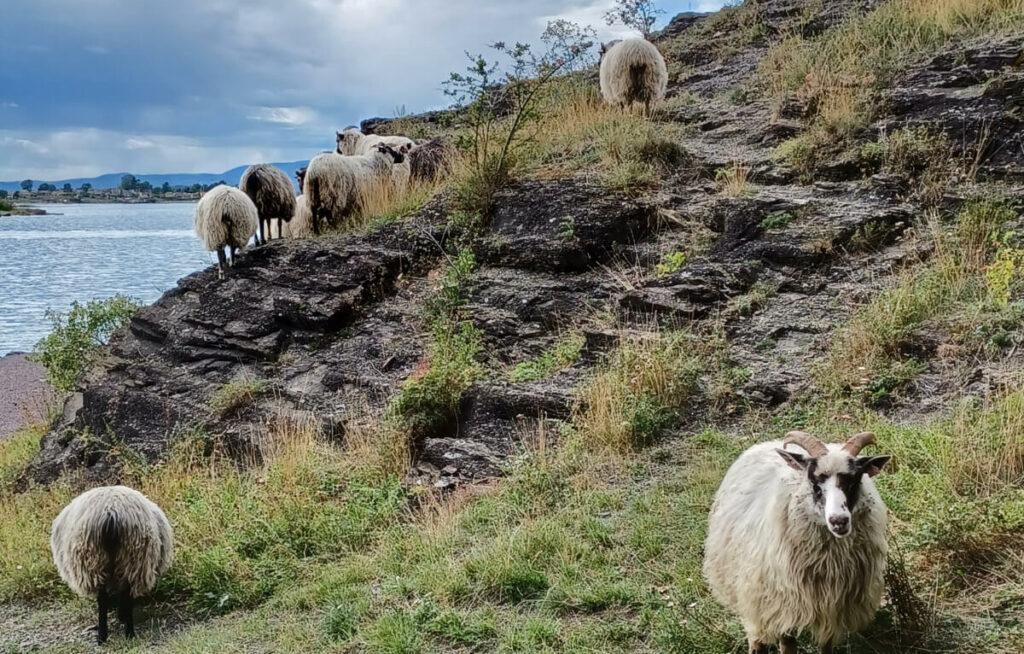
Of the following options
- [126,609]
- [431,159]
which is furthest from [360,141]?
[126,609]

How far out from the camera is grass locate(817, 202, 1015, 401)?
5.86 metres

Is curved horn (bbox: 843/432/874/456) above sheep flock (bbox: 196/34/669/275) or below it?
below

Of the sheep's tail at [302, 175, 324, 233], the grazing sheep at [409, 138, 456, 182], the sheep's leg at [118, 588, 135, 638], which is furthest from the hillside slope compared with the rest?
the grazing sheep at [409, 138, 456, 182]

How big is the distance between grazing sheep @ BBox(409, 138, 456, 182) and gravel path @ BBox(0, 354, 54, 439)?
8.67 m

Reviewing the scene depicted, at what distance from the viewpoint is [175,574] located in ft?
20.1

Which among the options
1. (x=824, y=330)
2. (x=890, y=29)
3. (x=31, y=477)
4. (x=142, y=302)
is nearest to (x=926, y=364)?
(x=824, y=330)

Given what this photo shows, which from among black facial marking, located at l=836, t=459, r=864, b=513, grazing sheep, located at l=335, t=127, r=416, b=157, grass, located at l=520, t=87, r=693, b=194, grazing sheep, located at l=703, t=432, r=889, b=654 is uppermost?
grazing sheep, located at l=335, t=127, r=416, b=157

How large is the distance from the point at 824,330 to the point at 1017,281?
1.53 meters

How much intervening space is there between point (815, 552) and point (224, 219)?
9.32 metres

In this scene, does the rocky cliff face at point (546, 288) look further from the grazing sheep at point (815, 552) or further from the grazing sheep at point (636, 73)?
the grazing sheep at point (815, 552)

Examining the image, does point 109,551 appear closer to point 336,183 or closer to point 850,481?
point 850,481

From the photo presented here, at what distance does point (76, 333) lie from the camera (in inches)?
541

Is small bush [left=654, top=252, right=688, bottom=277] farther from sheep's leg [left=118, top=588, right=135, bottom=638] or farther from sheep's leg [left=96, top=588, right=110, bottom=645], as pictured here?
sheep's leg [left=96, top=588, right=110, bottom=645]

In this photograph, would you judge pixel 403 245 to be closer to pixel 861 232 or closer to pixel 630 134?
pixel 630 134
